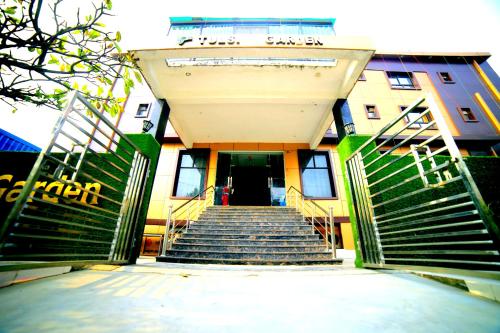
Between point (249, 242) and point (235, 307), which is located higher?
point (249, 242)

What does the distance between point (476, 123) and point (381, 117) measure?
16.4 ft

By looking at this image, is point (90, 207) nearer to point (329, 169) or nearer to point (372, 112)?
point (329, 169)

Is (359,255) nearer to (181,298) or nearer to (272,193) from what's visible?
(181,298)

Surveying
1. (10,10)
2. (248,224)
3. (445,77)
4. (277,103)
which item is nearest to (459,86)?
(445,77)

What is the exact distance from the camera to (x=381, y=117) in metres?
10.0

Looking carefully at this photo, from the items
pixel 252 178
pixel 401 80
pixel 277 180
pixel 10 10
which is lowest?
pixel 10 10

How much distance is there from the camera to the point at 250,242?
5164 mm

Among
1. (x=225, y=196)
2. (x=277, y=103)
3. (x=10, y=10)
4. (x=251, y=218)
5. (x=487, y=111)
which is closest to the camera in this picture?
(x=10, y=10)

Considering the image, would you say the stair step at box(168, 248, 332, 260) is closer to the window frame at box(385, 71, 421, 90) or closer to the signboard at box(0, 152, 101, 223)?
the signboard at box(0, 152, 101, 223)

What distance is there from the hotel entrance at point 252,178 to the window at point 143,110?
4.26 meters

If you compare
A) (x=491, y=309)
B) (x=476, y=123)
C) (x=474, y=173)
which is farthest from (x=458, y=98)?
(x=491, y=309)

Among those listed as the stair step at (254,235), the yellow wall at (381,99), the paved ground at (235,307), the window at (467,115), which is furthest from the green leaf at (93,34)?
the window at (467,115)

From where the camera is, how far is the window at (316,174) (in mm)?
9039

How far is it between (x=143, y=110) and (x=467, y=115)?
17323 millimetres
